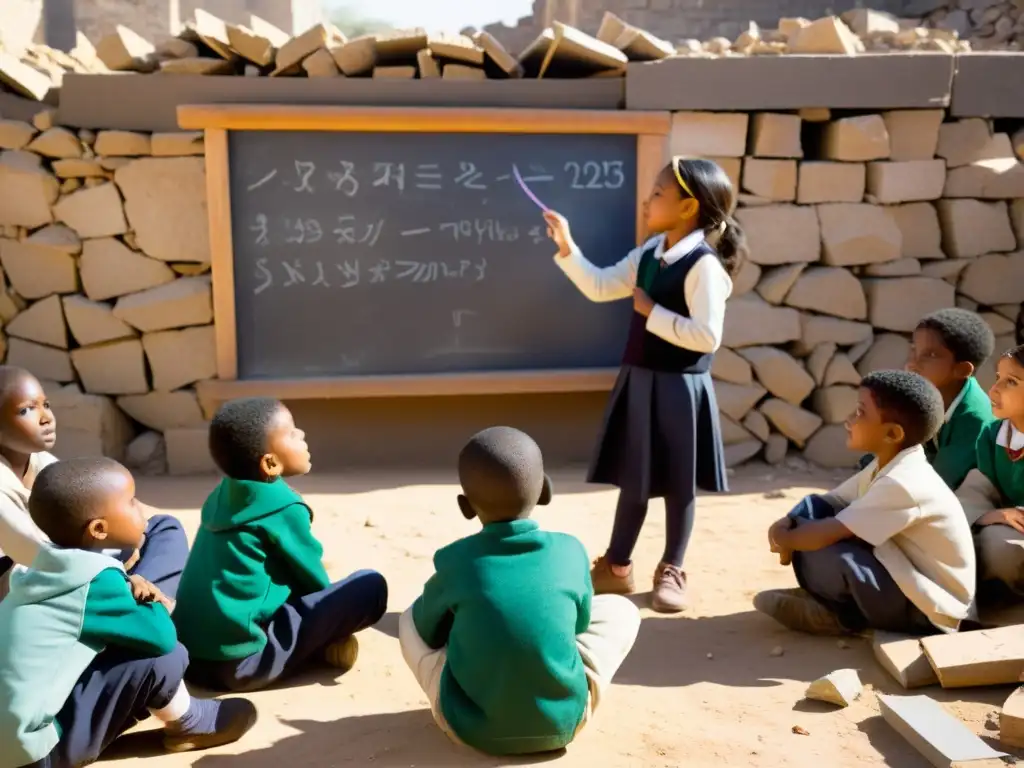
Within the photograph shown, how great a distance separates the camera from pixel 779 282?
5.50 m

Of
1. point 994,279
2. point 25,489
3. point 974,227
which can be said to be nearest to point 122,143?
point 25,489

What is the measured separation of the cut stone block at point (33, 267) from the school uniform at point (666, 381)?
2873 millimetres

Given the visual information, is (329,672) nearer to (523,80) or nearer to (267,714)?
(267,714)

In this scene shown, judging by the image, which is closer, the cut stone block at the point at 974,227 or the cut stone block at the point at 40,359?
the cut stone block at the point at 40,359

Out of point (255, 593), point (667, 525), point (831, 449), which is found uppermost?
point (255, 593)

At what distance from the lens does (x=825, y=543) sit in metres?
3.15

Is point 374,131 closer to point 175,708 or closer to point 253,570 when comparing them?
point 253,570

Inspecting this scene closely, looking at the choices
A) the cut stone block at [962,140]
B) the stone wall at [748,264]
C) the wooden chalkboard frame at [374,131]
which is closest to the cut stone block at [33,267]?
the stone wall at [748,264]

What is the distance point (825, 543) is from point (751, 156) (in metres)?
2.83

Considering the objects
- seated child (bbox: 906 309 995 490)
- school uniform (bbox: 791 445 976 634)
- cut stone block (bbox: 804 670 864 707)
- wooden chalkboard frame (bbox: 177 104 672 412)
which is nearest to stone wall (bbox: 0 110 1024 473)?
wooden chalkboard frame (bbox: 177 104 672 412)

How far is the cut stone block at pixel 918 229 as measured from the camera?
18.3 ft

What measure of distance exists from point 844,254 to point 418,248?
223cm

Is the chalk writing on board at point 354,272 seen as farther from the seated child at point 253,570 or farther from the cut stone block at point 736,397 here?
the seated child at point 253,570

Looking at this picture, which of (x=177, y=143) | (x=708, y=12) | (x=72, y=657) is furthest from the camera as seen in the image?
(x=708, y=12)
